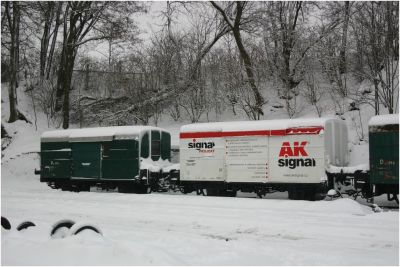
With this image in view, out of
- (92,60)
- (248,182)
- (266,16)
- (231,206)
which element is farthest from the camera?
(92,60)

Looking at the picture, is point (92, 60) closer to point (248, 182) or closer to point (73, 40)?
point (73, 40)

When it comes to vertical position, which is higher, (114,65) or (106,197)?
(114,65)

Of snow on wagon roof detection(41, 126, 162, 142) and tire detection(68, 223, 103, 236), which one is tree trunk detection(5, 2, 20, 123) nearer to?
snow on wagon roof detection(41, 126, 162, 142)

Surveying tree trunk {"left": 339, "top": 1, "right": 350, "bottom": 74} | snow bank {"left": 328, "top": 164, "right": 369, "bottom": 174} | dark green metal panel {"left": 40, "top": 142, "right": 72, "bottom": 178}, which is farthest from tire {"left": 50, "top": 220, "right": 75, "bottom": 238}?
tree trunk {"left": 339, "top": 1, "right": 350, "bottom": 74}

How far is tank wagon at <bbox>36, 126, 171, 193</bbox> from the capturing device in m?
20.2

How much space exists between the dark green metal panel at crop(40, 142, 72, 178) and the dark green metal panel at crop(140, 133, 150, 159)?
399cm

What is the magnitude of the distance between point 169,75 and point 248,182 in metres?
15.9

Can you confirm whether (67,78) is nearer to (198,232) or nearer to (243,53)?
(243,53)

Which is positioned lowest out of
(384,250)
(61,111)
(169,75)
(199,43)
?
(384,250)

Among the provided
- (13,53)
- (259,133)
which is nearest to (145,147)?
(259,133)

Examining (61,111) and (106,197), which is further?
(61,111)

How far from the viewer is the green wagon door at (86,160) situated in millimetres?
21047

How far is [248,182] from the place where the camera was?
17.8m

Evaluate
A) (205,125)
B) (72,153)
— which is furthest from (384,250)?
(72,153)
